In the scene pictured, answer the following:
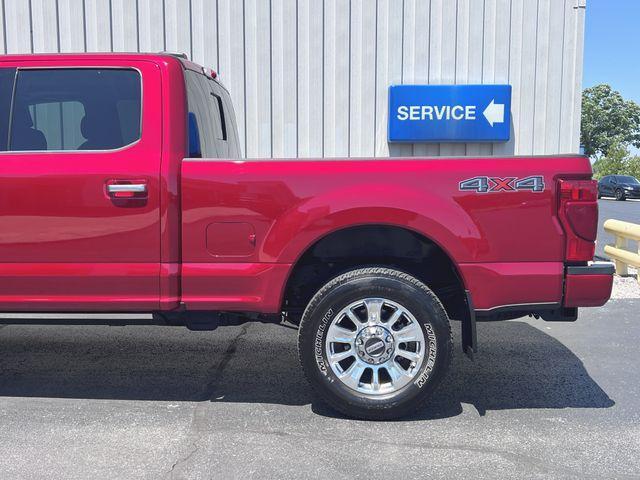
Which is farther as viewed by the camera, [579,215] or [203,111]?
[203,111]

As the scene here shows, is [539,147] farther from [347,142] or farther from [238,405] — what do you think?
[238,405]

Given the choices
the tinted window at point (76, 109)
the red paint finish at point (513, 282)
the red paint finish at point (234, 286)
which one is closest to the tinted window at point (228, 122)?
the tinted window at point (76, 109)

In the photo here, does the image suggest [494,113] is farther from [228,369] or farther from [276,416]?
[276,416]

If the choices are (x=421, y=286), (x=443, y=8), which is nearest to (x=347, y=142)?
(x=443, y=8)

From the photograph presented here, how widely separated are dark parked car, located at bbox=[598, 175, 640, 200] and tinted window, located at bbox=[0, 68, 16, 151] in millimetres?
32258

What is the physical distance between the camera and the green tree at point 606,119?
2726 inches

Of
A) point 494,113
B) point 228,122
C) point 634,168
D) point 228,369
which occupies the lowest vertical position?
point 634,168

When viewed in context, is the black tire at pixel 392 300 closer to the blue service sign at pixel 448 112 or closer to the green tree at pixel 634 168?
the blue service sign at pixel 448 112

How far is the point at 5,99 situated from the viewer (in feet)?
12.3

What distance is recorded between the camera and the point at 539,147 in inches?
338

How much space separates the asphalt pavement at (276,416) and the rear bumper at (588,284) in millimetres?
738

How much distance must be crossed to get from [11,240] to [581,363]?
413cm

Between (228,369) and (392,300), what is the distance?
1627 millimetres

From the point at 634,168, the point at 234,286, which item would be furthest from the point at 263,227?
the point at 634,168
